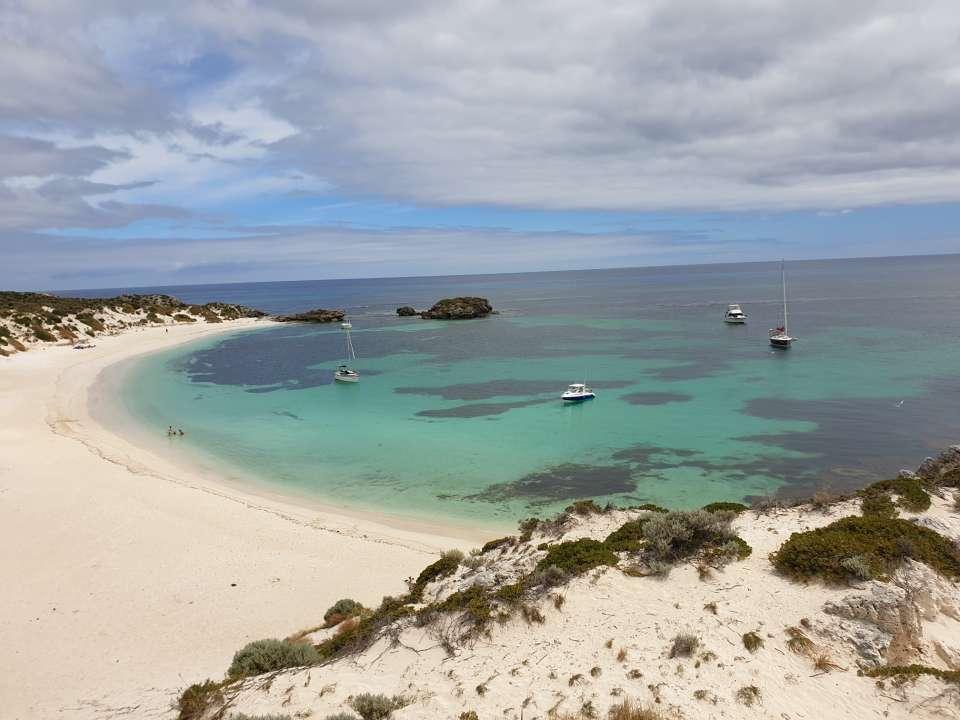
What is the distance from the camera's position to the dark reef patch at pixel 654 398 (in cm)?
4150

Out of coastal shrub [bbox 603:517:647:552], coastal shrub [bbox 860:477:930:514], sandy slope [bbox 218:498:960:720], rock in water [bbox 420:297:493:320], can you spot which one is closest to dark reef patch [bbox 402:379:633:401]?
coastal shrub [bbox 603:517:647:552]

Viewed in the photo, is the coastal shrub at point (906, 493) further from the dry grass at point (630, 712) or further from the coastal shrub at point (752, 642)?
the dry grass at point (630, 712)

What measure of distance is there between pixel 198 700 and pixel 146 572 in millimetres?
9255

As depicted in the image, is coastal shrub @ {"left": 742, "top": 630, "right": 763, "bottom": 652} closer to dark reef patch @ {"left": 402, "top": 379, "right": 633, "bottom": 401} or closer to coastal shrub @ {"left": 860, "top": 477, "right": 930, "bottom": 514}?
coastal shrub @ {"left": 860, "top": 477, "right": 930, "bottom": 514}

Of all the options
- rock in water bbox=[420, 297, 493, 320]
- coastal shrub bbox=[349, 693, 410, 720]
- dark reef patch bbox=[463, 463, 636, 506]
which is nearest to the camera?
coastal shrub bbox=[349, 693, 410, 720]

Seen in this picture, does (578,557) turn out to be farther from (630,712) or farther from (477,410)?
(477,410)

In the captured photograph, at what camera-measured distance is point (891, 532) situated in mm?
11852

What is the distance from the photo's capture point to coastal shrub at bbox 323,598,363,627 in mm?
14249

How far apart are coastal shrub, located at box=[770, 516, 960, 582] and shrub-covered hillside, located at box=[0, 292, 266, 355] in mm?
74883

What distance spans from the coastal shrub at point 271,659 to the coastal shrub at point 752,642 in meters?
7.94

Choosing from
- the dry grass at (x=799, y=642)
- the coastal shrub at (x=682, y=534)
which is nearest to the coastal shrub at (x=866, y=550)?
the coastal shrub at (x=682, y=534)

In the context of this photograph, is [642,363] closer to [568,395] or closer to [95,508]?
[568,395]

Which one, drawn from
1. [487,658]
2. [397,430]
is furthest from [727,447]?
[487,658]

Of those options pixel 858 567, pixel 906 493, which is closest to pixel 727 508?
pixel 906 493
